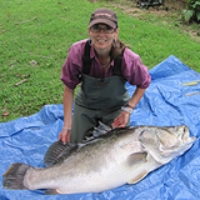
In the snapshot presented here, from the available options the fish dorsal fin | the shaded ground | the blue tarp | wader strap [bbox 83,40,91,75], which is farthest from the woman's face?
the shaded ground

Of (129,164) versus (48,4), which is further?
(48,4)

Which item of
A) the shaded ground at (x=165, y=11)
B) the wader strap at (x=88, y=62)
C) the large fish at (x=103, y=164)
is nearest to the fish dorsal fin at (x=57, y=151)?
the large fish at (x=103, y=164)

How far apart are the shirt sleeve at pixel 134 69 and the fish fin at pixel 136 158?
Result: 2.73 feet

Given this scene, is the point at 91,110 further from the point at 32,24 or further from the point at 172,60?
the point at 32,24

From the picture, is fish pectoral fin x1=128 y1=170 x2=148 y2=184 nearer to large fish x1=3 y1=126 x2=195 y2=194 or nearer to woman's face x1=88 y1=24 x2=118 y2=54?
large fish x1=3 y1=126 x2=195 y2=194

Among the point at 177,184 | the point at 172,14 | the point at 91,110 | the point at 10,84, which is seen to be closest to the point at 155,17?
the point at 172,14

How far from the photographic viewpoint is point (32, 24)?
8.05 m

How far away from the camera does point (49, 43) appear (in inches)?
270

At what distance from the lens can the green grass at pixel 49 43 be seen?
4.88 m

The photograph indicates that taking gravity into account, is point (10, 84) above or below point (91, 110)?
below

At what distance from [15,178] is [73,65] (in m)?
1.27

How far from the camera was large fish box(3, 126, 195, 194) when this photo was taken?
105 inches

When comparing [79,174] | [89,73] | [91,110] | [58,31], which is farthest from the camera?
[58,31]

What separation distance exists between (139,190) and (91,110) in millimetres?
1140
